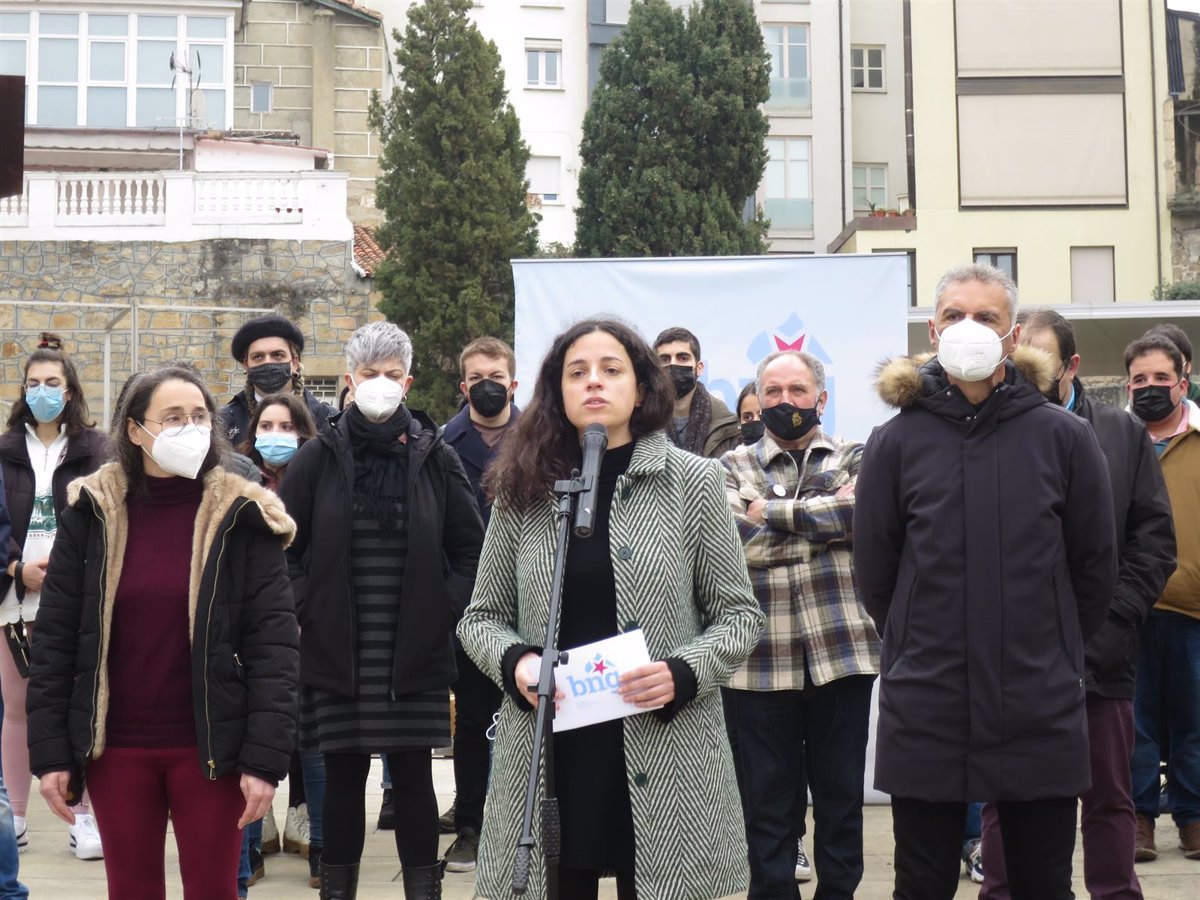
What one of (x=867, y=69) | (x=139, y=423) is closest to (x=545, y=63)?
(x=867, y=69)

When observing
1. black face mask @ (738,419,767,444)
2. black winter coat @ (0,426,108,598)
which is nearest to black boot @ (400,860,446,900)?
black face mask @ (738,419,767,444)

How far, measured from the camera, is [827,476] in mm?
5562

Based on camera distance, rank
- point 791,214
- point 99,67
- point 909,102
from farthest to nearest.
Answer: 1. point 791,214
2. point 909,102
3. point 99,67

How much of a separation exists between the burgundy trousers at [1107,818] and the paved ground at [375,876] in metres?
1.21

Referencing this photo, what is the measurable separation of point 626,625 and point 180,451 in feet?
4.78

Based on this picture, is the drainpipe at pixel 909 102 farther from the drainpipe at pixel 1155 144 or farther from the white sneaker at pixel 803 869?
the white sneaker at pixel 803 869

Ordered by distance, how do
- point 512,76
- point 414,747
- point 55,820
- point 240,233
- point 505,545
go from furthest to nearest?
point 512,76 → point 240,233 → point 55,820 → point 414,747 → point 505,545

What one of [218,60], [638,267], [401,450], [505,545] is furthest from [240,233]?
[505,545]

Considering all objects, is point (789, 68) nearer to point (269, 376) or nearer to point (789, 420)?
point (269, 376)

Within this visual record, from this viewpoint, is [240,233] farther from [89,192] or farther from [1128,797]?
[1128,797]

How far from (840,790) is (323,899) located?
181 centimetres

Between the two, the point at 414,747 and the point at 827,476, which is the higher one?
the point at 827,476

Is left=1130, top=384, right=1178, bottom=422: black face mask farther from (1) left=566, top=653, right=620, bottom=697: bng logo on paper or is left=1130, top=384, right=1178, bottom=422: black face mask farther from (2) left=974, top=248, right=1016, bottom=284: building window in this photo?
(2) left=974, top=248, right=1016, bottom=284: building window

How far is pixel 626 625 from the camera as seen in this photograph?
12.6ft
